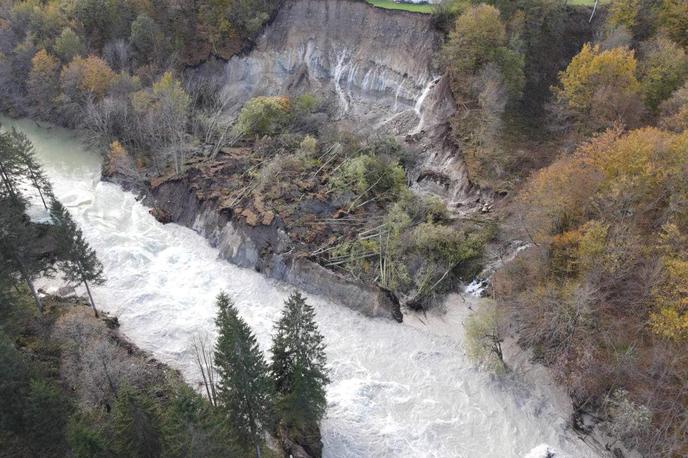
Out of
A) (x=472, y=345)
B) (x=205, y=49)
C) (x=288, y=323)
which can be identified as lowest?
(x=472, y=345)

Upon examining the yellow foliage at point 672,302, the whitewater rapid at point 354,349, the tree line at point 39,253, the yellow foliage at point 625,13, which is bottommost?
the whitewater rapid at point 354,349

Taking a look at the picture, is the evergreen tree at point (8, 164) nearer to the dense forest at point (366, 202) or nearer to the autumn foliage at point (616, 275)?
the dense forest at point (366, 202)

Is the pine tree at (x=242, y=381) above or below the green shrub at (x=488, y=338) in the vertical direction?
above

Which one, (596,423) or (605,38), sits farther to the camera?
(605,38)

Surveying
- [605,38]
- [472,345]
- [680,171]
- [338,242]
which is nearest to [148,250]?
[338,242]

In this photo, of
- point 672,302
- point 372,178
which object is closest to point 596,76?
point 372,178

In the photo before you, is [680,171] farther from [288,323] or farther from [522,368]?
[288,323]

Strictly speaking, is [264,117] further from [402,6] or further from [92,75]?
[402,6]

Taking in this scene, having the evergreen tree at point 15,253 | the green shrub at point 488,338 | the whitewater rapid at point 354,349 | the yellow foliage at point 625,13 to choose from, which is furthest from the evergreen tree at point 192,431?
the yellow foliage at point 625,13
